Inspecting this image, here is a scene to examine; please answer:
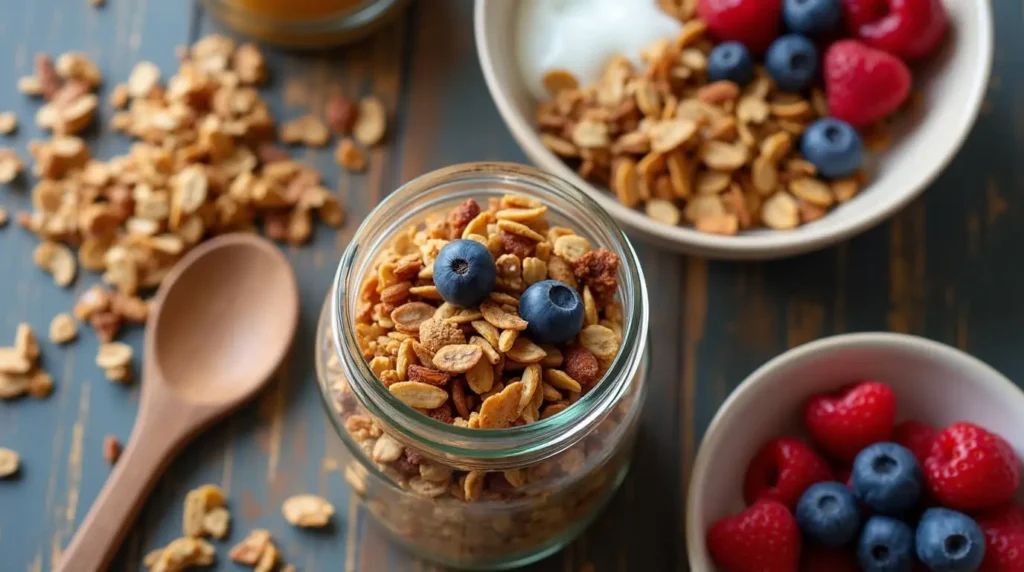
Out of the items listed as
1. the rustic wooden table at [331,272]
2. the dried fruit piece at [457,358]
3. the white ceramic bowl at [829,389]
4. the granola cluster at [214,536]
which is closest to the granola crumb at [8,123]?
the rustic wooden table at [331,272]

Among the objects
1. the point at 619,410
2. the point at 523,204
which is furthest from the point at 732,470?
the point at 523,204

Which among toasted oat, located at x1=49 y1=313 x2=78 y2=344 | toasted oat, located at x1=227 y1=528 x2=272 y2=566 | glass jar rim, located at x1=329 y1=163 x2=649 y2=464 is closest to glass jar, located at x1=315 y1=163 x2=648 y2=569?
glass jar rim, located at x1=329 y1=163 x2=649 y2=464

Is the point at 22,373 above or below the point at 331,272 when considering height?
below

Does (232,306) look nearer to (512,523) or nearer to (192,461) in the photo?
(192,461)

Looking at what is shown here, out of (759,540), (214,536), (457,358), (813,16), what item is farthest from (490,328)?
(813,16)

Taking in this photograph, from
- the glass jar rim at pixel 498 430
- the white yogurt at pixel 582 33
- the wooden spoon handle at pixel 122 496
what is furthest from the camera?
the white yogurt at pixel 582 33

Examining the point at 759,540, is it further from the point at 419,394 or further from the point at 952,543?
the point at 419,394

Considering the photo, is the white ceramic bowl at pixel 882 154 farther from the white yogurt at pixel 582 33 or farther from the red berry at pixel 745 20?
the red berry at pixel 745 20
